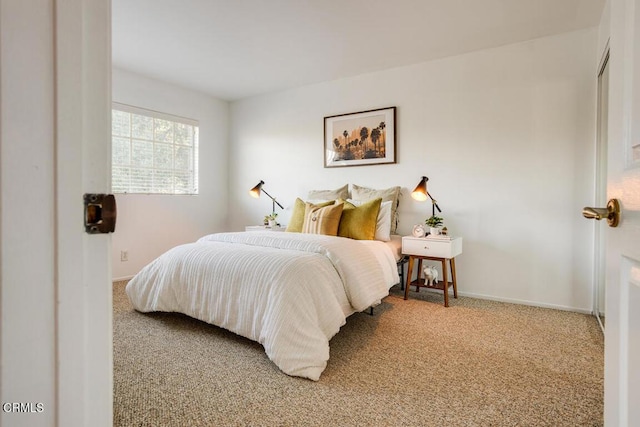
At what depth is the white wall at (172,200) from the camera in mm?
3830

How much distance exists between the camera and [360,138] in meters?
3.89

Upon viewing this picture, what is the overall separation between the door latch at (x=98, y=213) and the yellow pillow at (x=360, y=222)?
8.49ft

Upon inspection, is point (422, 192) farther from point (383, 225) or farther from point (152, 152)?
point (152, 152)

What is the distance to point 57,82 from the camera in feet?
1.52

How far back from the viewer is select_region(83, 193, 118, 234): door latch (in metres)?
0.50

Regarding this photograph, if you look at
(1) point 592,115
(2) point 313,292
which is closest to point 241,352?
(2) point 313,292

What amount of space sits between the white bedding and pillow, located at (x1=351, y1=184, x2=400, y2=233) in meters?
0.78

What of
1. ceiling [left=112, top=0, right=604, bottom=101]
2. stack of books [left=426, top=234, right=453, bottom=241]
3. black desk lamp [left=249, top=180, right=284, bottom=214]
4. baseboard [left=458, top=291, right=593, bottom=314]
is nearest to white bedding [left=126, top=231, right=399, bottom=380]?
stack of books [left=426, top=234, right=453, bottom=241]

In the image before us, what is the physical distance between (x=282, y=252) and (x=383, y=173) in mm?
1950

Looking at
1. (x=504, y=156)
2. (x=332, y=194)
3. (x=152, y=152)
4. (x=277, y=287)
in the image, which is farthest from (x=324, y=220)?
(x=152, y=152)

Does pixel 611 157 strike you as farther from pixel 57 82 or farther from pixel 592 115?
pixel 592 115

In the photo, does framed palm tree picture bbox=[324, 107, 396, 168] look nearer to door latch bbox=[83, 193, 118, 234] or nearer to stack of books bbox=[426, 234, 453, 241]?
stack of books bbox=[426, 234, 453, 241]

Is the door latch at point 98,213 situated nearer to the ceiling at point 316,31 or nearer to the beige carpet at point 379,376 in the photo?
the beige carpet at point 379,376

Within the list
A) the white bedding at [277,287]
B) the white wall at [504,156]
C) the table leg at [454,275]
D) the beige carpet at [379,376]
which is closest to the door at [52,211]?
the beige carpet at [379,376]
